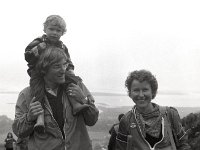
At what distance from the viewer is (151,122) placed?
12.4 ft

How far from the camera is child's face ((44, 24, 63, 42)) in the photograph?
13.2 feet

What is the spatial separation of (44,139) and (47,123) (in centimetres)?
16

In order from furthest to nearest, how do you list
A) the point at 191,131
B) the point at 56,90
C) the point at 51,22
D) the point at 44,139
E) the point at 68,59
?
the point at 191,131 → the point at 51,22 → the point at 68,59 → the point at 56,90 → the point at 44,139

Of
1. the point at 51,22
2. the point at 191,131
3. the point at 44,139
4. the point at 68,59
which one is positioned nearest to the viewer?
the point at 44,139

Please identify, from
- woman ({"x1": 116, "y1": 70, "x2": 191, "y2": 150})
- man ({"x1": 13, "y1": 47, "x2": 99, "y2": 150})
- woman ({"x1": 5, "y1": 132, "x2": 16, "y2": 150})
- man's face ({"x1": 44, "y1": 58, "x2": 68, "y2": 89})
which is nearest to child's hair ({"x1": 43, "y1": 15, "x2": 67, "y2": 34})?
man ({"x1": 13, "y1": 47, "x2": 99, "y2": 150})

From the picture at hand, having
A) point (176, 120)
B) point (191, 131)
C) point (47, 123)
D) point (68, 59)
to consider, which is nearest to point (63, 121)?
point (47, 123)

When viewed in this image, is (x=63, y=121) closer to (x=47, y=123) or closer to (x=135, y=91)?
(x=47, y=123)

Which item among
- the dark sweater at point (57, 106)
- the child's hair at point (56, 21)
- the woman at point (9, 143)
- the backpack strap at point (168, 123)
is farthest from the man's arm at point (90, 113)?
the woman at point (9, 143)

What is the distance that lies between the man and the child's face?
1.39 feet

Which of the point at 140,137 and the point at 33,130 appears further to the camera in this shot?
the point at 140,137

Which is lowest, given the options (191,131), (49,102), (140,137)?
(191,131)

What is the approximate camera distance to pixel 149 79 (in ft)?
12.8

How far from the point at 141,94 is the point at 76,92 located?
2.51ft

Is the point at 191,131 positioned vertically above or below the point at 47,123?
below
